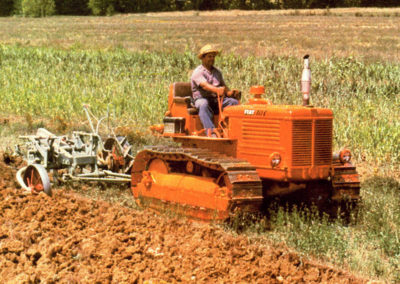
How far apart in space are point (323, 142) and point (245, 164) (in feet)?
3.12

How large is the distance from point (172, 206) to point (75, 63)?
17354 millimetres

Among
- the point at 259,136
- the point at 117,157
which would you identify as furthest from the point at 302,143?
the point at 117,157

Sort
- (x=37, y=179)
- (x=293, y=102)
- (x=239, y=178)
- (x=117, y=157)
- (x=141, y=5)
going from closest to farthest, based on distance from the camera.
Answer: (x=239, y=178) → (x=37, y=179) → (x=117, y=157) → (x=293, y=102) → (x=141, y=5)

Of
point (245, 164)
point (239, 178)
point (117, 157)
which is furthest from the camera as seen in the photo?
point (117, 157)

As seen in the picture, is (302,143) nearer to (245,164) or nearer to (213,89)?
(245,164)

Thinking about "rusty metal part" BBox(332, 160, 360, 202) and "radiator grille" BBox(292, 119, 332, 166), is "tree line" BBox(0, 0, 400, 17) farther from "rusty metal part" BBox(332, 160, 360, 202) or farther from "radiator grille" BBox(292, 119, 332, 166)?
"radiator grille" BBox(292, 119, 332, 166)

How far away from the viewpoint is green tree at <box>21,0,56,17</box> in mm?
95312

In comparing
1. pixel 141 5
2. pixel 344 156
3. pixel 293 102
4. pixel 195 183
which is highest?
pixel 141 5

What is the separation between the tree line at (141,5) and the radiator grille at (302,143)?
219ft

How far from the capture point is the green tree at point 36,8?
9531cm

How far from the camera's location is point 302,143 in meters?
7.60

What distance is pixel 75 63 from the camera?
81.6 ft

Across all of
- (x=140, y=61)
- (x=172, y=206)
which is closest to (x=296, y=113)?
(x=172, y=206)

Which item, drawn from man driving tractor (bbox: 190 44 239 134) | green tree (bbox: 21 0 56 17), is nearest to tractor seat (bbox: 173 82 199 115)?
man driving tractor (bbox: 190 44 239 134)
